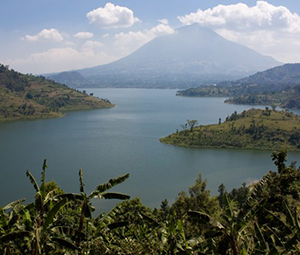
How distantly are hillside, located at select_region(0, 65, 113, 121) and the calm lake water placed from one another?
42.2 ft

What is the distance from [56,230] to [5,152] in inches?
1522

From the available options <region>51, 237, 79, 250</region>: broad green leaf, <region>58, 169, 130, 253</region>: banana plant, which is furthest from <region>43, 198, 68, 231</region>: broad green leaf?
<region>58, 169, 130, 253</region>: banana plant

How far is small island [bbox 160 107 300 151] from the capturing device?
158 ft

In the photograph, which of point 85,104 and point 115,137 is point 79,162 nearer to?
point 115,137

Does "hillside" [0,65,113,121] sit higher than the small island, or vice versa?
"hillside" [0,65,113,121]

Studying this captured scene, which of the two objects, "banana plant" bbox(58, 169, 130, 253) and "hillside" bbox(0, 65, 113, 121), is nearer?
"banana plant" bbox(58, 169, 130, 253)

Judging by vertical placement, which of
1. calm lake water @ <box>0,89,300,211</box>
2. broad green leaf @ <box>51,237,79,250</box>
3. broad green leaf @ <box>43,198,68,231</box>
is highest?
broad green leaf @ <box>43,198,68,231</box>

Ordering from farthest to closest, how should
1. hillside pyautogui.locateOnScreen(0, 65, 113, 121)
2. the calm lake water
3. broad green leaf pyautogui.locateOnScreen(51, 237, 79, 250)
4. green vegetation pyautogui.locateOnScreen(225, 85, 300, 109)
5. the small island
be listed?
green vegetation pyautogui.locateOnScreen(225, 85, 300, 109) → hillside pyautogui.locateOnScreen(0, 65, 113, 121) → the small island → the calm lake water → broad green leaf pyautogui.locateOnScreen(51, 237, 79, 250)

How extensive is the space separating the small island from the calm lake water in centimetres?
247

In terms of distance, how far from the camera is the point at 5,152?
136 feet

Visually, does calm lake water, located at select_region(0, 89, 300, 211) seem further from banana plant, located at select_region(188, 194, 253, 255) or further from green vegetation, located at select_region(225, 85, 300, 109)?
green vegetation, located at select_region(225, 85, 300, 109)

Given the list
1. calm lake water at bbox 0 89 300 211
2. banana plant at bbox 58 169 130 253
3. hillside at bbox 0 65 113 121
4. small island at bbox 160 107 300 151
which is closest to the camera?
banana plant at bbox 58 169 130 253

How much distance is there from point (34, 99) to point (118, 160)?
2386 inches

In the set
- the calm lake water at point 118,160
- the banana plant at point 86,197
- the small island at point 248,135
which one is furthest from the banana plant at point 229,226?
the small island at point 248,135
